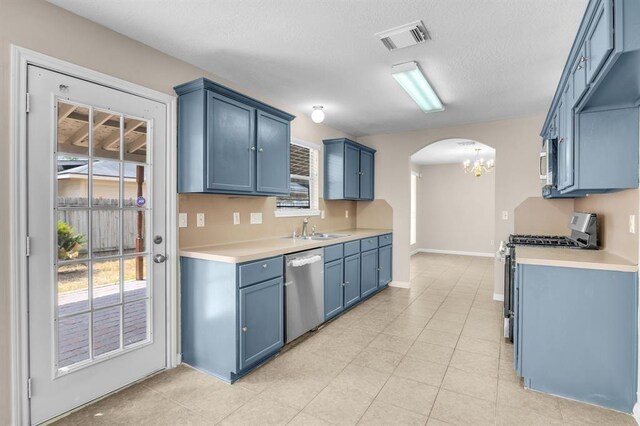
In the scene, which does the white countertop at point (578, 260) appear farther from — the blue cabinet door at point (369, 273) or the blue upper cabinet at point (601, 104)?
the blue cabinet door at point (369, 273)

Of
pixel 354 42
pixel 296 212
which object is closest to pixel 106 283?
pixel 296 212

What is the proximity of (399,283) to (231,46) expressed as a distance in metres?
4.14

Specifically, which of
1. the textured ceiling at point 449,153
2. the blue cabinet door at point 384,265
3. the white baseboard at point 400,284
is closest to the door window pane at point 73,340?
the blue cabinet door at point 384,265

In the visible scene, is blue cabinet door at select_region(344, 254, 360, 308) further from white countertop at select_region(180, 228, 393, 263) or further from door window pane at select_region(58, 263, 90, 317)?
door window pane at select_region(58, 263, 90, 317)

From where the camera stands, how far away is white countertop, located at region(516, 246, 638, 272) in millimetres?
2074

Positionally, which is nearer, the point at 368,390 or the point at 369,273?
the point at 368,390

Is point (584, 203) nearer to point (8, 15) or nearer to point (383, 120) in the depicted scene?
point (383, 120)

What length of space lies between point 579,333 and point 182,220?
299cm

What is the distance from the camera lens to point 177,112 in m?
2.67

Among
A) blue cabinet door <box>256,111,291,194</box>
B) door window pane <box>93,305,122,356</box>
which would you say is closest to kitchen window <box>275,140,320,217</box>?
blue cabinet door <box>256,111,291,194</box>

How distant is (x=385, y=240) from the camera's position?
5086mm

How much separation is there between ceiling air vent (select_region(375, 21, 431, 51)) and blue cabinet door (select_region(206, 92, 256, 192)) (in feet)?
4.12

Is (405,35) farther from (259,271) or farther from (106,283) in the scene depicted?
(106,283)

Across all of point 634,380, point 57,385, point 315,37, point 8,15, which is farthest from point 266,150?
point 634,380
